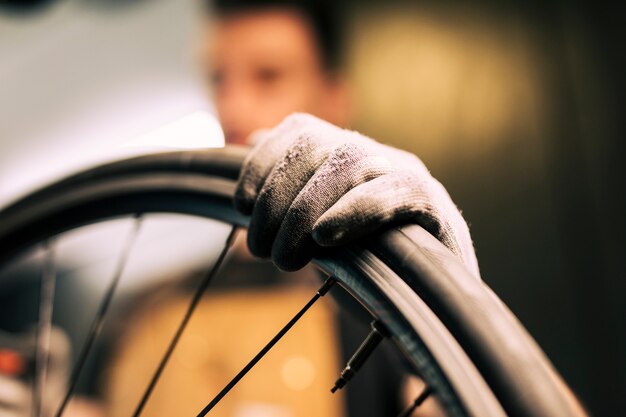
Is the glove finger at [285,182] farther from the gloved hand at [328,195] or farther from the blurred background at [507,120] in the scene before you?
the blurred background at [507,120]

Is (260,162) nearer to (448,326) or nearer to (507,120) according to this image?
(448,326)

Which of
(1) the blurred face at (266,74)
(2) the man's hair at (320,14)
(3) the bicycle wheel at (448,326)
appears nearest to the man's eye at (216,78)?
(1) the blurred face at (266,74)

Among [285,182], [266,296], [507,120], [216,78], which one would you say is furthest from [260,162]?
[507,120]

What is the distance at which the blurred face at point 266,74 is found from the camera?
142cm

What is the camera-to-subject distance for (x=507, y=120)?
157cm

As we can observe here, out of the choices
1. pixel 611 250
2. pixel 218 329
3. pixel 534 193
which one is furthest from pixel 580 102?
pixel 218 329

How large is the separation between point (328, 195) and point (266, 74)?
49.4 inches

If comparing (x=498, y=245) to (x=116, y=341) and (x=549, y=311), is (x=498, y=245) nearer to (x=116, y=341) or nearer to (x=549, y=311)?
(x=549, y=311)

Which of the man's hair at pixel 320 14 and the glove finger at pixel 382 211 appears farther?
the man's hair at pixel 320 14

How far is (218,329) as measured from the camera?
1410 mm

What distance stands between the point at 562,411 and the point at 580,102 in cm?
155

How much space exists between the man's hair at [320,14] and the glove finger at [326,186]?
136cm

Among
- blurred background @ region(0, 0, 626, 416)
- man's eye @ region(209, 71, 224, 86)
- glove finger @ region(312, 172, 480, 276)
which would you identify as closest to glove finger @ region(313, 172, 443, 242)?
glove finger @ region(312, 172, 480, 276)

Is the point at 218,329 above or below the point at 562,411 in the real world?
below
